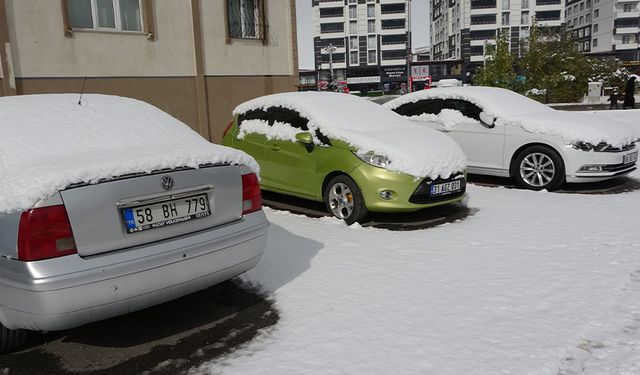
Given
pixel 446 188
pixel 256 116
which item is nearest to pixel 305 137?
pixel 256 116

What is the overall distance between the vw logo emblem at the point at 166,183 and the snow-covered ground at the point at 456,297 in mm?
1078

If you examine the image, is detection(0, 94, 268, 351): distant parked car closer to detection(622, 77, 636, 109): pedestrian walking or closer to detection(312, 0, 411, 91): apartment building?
detection(622, 77, 636, 109): pedestrian walking

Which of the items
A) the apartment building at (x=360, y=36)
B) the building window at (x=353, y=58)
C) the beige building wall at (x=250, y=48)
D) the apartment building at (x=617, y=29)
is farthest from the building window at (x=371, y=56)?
the beige building wall at (x=250, y=48)

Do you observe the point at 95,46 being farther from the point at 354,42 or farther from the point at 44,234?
the point at 354,42

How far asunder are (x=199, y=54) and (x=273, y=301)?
10.2 metres

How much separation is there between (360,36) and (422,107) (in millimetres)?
88495

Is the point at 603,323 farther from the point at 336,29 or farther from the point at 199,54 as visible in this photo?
the point at 336,29

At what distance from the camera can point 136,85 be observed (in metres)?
11.8

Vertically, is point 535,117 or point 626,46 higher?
point 626,46

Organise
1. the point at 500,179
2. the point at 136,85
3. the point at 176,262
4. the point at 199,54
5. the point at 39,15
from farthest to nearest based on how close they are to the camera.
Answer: the point at 199,54 → the point at 136,85 → the point at 39,15 → the point at 500,179 → the point at 176,262

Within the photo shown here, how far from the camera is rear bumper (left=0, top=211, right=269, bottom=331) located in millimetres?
2744

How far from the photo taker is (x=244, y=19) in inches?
564

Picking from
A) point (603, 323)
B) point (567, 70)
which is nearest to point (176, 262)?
point (603, 323)

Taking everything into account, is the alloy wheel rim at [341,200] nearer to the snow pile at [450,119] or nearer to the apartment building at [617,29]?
the snow pile at [450,119]
